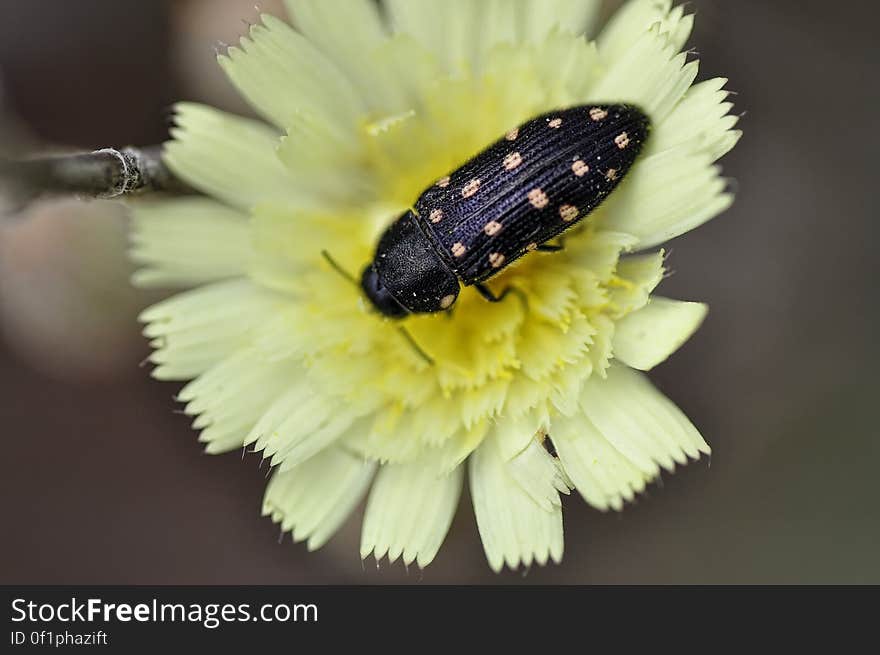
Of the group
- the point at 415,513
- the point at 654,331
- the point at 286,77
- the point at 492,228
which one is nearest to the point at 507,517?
the point at 415,513

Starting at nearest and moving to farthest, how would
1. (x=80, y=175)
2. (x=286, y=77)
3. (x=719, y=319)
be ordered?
(x=80, y=175) → (x=286, y=77) → (x=719, y=319)

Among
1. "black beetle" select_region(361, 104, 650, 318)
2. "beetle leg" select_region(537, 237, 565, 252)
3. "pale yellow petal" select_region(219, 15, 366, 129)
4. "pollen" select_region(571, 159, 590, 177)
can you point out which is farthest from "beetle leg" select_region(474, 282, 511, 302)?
"pale yellow petal" select_region(219, 15, 366, 129)

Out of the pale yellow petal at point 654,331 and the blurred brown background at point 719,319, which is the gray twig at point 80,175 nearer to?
the blurred brown background at point 719,319

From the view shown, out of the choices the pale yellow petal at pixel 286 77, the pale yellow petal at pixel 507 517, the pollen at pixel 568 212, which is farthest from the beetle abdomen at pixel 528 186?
the pale yellow petal at pixel 507 517

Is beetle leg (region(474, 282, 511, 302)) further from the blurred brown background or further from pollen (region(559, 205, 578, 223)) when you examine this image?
the blurred brown background

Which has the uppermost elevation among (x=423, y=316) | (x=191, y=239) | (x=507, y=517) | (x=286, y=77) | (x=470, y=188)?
(x=286, y=77)

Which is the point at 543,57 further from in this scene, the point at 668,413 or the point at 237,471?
the point at 237,471

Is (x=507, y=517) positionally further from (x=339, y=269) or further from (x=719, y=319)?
(x=719, y=319)
